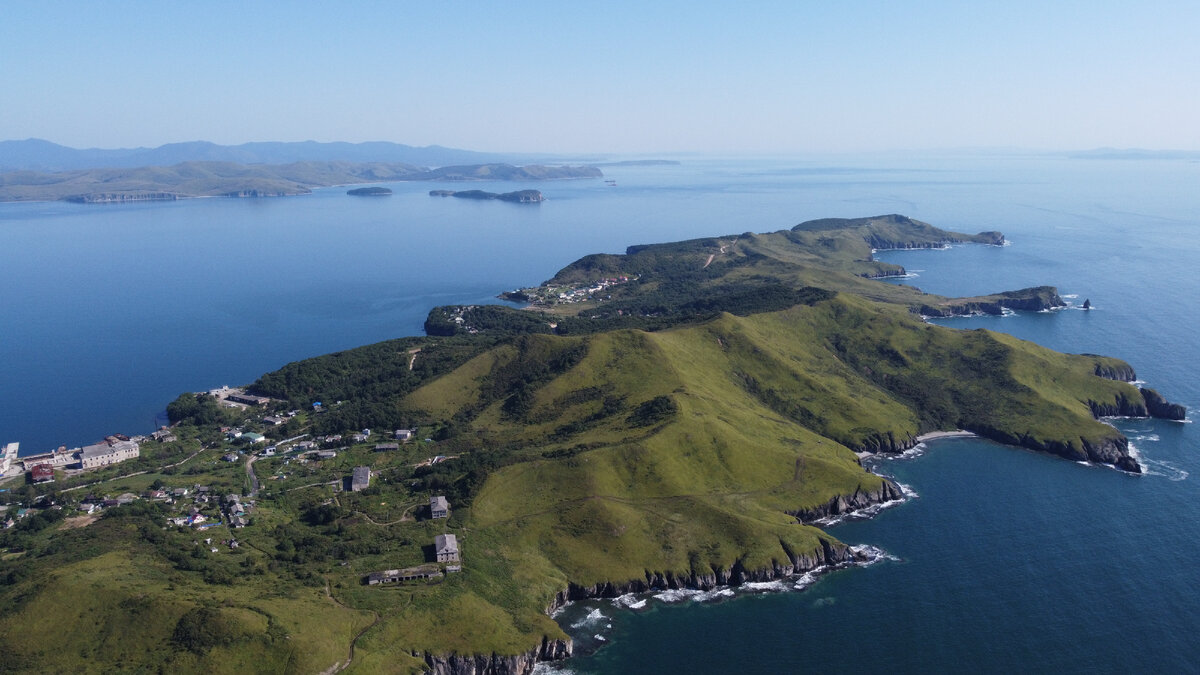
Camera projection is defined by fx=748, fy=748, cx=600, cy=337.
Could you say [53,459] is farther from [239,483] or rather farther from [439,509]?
[439,509]

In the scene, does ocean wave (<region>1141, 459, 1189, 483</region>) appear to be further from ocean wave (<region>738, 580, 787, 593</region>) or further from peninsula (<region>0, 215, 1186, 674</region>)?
ocean wave (<region>738, 580, 787, 593</region>)

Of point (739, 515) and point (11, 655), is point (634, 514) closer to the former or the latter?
point (739, 515)

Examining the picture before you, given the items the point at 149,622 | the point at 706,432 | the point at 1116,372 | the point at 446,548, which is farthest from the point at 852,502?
the point at 1116,372

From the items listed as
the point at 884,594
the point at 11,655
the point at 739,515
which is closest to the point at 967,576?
the point at 884,594

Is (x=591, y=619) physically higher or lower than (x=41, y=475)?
lower

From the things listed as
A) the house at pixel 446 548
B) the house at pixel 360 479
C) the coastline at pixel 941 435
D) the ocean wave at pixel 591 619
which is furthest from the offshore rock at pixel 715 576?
the coastline at pixel 941 435
